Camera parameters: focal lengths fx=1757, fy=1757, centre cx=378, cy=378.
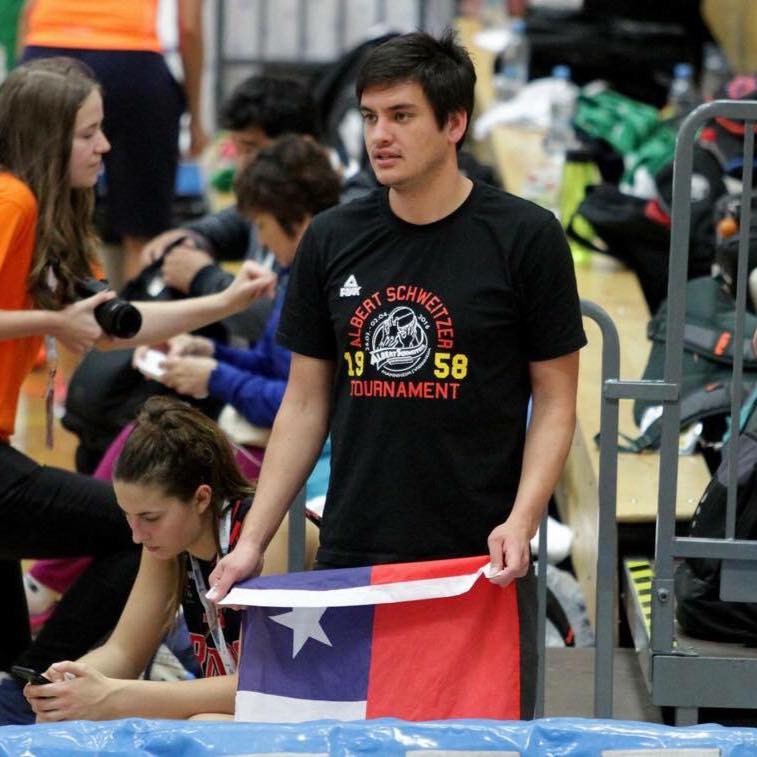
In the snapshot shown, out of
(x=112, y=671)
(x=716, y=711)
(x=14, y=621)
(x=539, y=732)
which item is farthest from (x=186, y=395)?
(x=539, y=732)

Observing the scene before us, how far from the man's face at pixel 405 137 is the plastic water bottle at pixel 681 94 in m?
4.63

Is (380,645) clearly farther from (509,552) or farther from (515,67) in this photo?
(515,67)

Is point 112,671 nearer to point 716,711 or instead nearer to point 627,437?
point 716,711

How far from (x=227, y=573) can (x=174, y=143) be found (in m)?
3.62

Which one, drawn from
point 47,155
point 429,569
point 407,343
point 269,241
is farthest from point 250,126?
point 429,569

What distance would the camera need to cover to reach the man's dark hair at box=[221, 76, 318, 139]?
599 centimetres

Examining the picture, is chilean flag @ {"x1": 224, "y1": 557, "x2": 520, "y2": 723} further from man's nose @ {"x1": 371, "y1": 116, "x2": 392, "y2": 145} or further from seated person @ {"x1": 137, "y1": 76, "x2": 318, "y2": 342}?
seated person @ {"x1": 137, "y1": 76, "x2": 318, "y2": 342}

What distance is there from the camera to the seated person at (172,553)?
3.39 metres

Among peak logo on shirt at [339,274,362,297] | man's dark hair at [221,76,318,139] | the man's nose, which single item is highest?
the man's nose

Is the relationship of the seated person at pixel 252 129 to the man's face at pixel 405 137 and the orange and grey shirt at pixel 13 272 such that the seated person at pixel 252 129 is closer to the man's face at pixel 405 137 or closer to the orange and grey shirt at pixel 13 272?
the orange and grey shirt at pixel 13 272

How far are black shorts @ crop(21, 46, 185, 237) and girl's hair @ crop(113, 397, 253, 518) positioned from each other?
292 centimetres

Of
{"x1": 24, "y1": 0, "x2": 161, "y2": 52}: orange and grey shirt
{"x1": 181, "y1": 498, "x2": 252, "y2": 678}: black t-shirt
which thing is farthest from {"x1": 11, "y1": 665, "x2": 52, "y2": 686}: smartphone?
{"x1": 24, "y1": 0, "x2": 161, "y2": 52}: orange and grey shirt

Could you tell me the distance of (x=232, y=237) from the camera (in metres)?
5.96

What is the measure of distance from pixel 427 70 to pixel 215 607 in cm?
114
